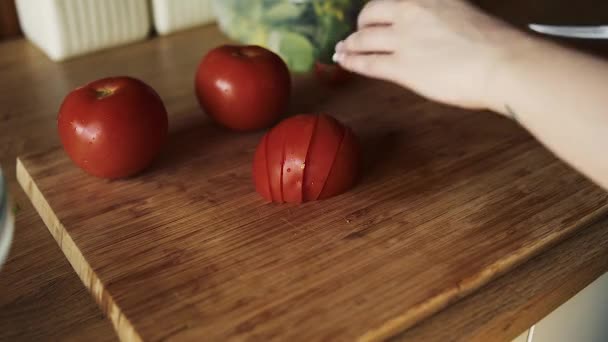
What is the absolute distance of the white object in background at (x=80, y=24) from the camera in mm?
1009

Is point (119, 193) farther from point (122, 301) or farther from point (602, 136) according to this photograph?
point (602, 136)

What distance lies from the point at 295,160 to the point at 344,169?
0.18ft

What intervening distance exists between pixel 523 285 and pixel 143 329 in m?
0.37

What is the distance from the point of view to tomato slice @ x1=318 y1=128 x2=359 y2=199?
689mm

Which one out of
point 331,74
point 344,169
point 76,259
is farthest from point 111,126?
point 331,74

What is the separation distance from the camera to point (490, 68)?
60cm

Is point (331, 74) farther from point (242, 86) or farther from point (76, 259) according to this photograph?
point (76, 259)

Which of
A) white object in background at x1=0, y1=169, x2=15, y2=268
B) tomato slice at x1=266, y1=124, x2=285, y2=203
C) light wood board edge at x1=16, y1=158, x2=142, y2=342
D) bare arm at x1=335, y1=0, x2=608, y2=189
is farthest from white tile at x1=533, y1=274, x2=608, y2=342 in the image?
white object in background at x1=0, y1=169, x2=15, y2=268

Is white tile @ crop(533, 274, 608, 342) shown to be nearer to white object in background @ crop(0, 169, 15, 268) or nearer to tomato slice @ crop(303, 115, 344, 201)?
tomato slice @ crop(303, 115, 344, 201)

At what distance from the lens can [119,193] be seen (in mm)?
716

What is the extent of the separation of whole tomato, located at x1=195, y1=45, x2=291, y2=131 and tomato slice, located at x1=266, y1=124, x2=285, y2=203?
104 mm

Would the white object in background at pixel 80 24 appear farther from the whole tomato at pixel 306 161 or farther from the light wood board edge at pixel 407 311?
the whole tomato at pixel 306 161

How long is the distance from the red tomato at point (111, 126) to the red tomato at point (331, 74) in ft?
0.96

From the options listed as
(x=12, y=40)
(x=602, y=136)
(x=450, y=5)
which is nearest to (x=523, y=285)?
(x=602, y=136)
